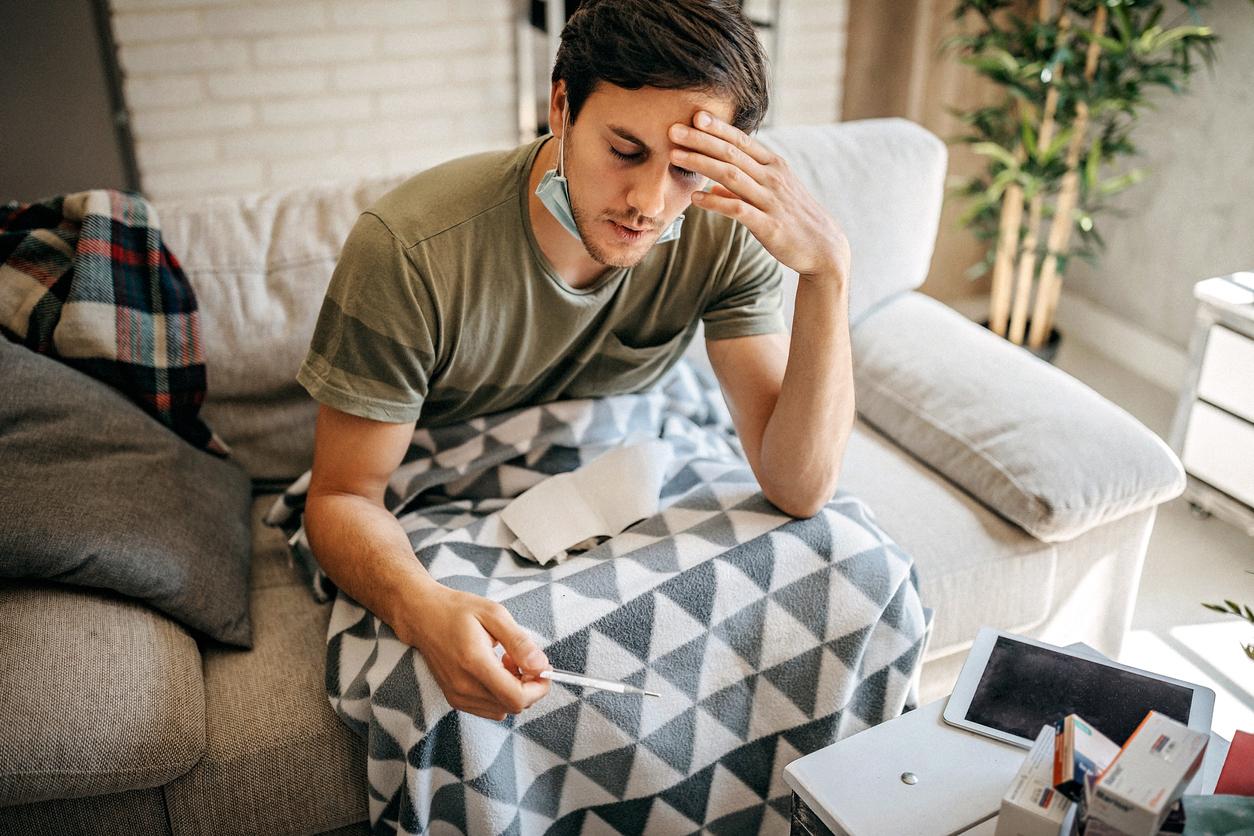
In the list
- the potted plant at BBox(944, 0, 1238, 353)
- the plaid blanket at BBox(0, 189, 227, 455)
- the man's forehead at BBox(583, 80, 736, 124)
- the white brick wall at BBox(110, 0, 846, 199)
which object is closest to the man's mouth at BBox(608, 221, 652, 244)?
the man's forehead at BBox(583, 80, 736, 124)

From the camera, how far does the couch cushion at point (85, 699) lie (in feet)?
3.30

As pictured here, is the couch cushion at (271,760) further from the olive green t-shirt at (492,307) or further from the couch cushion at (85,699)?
the olive green t-shirt at (492,307)

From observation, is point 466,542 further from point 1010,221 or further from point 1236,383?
point 1010,221

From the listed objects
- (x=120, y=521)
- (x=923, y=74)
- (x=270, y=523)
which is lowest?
(x=270, y=523)

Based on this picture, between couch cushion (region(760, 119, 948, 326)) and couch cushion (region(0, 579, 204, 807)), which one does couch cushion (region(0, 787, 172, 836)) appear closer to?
couch cushion (region(0, 579, 204, 807))

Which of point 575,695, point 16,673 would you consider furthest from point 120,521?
point 575,695

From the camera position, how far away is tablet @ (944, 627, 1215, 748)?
0.95m

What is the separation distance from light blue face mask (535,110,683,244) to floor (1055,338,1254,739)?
121 cm

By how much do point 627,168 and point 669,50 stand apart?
0.44ft

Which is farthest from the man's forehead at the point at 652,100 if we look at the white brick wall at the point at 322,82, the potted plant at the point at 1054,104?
the white brick wall at the point at 322,82

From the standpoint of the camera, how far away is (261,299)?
4.68 ft

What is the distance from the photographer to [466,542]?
48.4 inches

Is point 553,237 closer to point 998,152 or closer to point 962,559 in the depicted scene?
point 962,559

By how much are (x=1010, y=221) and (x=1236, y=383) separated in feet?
2.97
